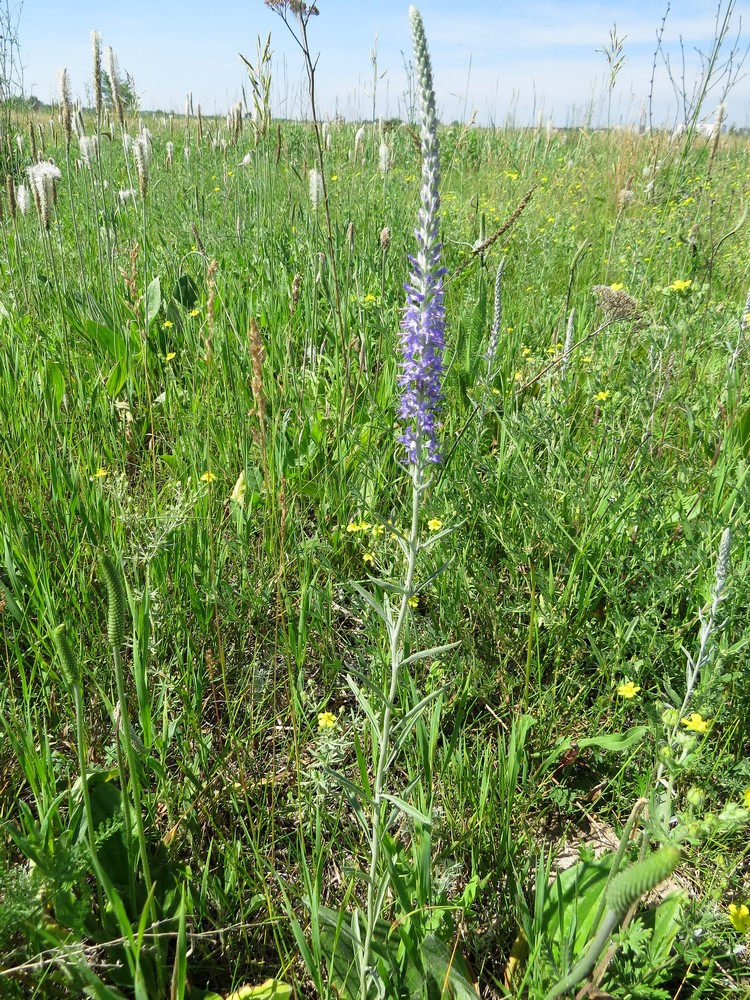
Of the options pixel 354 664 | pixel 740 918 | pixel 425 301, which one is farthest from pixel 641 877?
pixel 354 664

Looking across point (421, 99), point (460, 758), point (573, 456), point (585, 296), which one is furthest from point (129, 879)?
point (585, 296)

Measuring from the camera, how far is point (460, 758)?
4.36ft

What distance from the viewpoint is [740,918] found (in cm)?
114

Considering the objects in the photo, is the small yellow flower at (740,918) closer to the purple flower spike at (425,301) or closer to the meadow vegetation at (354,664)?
the meadow vegetation at (354,664)

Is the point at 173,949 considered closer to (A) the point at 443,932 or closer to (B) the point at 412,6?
(A) the point at 443,932

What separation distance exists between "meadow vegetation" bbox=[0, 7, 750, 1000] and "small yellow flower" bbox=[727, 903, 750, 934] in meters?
0.04

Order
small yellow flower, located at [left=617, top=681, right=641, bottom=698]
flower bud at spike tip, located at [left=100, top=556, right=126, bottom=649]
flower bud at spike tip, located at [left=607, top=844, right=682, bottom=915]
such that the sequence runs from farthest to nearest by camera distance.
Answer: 1. small yellow flower, located at [left=617, top=681, right=641, bottom=698]
2. flower bud at spike tip, located at [left=100, top=556, right=126, bottom=649]
3. flower bud at spike tip, located at [left=607, top=844, right=682, bottom=915]

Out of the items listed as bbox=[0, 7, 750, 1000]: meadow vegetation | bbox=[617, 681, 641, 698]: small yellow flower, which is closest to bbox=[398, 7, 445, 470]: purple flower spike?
bbox=[0, 7, 750, 1000]: meadow vegetation

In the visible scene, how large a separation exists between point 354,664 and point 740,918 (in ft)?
3.27

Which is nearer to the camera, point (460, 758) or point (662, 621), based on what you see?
point (460, 758)

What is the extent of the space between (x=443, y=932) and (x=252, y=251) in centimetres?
359

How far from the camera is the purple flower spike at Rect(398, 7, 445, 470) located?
85cm

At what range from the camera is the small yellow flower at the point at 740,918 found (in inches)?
44.5

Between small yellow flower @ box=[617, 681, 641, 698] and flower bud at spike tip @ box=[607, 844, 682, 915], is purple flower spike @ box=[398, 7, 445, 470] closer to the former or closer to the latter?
flower bud at spike tip @ box=[607, 844, 682, 915]
